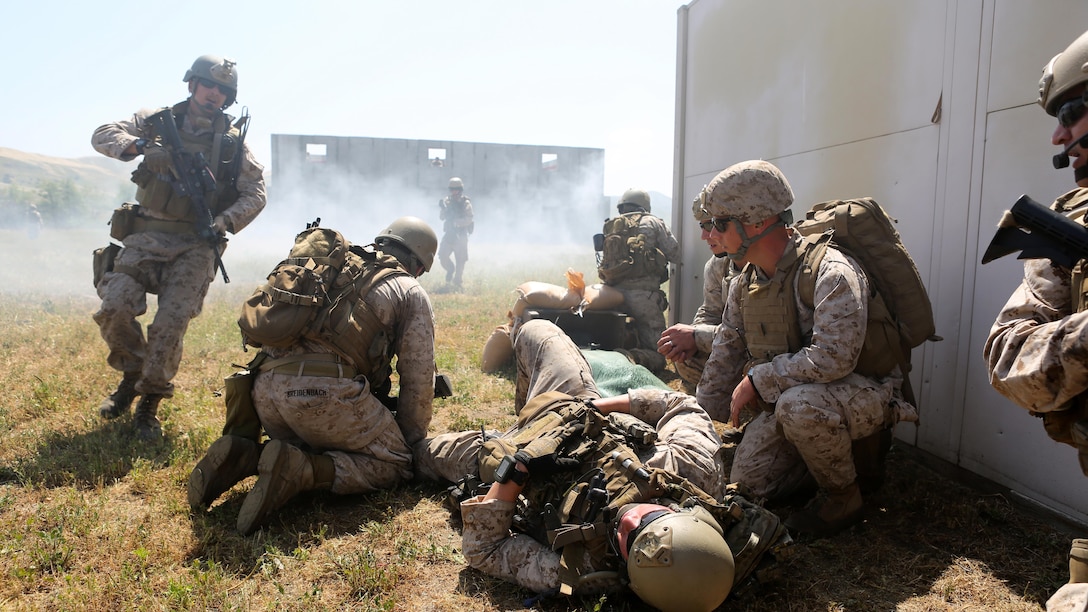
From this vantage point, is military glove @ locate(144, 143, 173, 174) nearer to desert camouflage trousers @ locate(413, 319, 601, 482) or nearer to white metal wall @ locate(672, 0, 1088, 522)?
desert camouflage trousers @ locate(413, 319, 601, 482)

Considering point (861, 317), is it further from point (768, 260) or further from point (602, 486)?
point (602, 486)

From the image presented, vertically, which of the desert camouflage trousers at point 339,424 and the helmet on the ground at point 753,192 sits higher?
the helmet on the ground at point 753,192

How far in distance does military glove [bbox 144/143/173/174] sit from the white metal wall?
4585mm

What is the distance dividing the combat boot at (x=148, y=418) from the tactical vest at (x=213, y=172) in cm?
130

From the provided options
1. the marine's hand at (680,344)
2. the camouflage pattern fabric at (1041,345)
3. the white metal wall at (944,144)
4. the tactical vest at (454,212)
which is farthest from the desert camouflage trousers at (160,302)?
the tactical vest at (454,212)

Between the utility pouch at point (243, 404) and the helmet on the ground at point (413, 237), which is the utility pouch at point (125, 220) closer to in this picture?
the utility pouch at point (243, 404)

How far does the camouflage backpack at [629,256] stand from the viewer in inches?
270

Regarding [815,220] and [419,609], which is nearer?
[419,609]

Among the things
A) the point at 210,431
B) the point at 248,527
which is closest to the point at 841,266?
the point at 248,527

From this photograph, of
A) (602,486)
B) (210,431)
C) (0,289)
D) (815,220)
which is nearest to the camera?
(602,486)

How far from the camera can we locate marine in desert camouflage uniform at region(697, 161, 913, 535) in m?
3.17

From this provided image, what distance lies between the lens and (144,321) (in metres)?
9.19

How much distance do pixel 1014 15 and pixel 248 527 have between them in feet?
15.0

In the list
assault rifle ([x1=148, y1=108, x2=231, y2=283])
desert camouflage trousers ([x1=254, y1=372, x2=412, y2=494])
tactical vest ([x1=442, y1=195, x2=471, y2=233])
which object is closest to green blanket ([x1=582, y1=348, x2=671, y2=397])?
desert camouflage trousers ([x1=254, y1=372, x2=412, y2=494])
